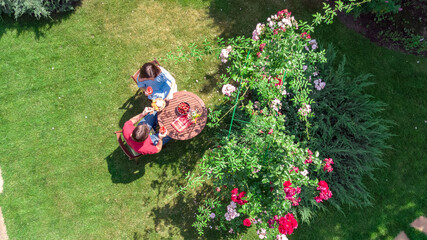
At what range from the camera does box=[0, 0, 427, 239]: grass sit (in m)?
6.81

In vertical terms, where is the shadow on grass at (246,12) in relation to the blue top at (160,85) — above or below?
above

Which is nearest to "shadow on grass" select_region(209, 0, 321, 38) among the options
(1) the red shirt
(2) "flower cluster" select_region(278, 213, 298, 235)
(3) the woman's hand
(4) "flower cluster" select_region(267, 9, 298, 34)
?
(4) "flower cluster" select_region(267, 9, 298, 34)

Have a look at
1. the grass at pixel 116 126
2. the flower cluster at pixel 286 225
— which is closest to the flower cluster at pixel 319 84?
the grass at pixel 116 126

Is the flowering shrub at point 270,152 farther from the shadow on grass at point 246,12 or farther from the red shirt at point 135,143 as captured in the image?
the shadow on grass at point 246,12

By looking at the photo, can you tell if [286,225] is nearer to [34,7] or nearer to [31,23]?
[34,7]

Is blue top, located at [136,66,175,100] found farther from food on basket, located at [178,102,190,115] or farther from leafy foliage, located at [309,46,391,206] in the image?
leafy foliage, located at [309,46,391,206]

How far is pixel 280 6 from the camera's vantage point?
7.43m

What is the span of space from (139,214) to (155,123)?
257cm

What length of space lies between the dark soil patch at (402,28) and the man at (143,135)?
20.5ft

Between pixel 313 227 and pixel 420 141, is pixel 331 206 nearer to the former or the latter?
pixel 313 227

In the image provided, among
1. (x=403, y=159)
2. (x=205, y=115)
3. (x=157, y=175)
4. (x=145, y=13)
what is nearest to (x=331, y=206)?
(x=403, y=159)

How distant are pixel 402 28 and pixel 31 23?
1056 centimetres

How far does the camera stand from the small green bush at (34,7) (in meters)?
6.64

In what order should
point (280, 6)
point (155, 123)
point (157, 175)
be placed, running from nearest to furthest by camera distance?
point (155, 123)
point (157, 175)
point (280, 6)
